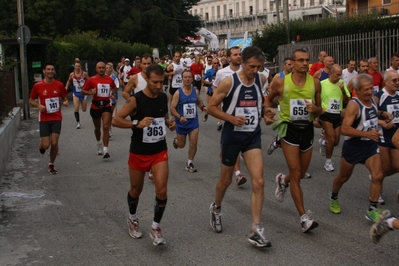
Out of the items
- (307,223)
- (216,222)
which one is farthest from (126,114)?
(307,223)

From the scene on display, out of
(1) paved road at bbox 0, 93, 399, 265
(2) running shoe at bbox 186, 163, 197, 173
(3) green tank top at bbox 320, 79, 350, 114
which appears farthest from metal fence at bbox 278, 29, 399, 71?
(2) running shoe at bbox 186, 163, 197, 173

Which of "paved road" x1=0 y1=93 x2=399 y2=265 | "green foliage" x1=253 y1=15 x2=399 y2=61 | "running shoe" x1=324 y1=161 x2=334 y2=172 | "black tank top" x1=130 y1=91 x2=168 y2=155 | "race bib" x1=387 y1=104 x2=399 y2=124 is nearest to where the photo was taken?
"paved road" x1=0 y1=93 x2=399 y2=265

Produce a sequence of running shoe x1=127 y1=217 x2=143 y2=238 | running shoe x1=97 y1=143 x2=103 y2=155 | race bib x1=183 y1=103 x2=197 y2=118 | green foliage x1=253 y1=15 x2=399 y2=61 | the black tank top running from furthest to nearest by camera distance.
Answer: green foliage x1=253 y1=15 x2=399 y2=61 < running shoe x1=97 y1=143 x2=103 y2=155 < race bib x1=183 y1=103 x2=197 y2=118 < running shoe x1=127 y1=217 x2=143 y2=238 < the black tank top

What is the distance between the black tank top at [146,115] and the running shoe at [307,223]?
1.75 m

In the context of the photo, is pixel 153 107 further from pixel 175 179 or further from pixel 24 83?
pixel 24 83

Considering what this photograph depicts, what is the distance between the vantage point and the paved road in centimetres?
599

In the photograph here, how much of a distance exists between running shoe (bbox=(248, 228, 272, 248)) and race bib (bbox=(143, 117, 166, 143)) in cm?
147

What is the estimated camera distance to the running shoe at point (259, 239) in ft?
19.8

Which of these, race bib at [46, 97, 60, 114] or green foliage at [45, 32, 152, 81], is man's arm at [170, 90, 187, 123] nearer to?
race bib at [46, 97, 60, 114]

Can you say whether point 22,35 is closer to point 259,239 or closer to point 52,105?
point 52,105

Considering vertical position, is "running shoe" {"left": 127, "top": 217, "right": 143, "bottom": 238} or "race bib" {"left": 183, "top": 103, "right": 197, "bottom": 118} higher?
"race bib" {"left": 183, "top": 103, "right": 197, "bottom": 118}

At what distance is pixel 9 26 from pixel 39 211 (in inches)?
1884

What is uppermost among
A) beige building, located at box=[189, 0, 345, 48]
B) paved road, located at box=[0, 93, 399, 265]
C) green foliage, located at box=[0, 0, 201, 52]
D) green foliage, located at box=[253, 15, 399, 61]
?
beige building, located at box=[189, 0, 345, 48]

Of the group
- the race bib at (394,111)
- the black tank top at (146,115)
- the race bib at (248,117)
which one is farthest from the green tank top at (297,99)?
the race bib at (394,111)
